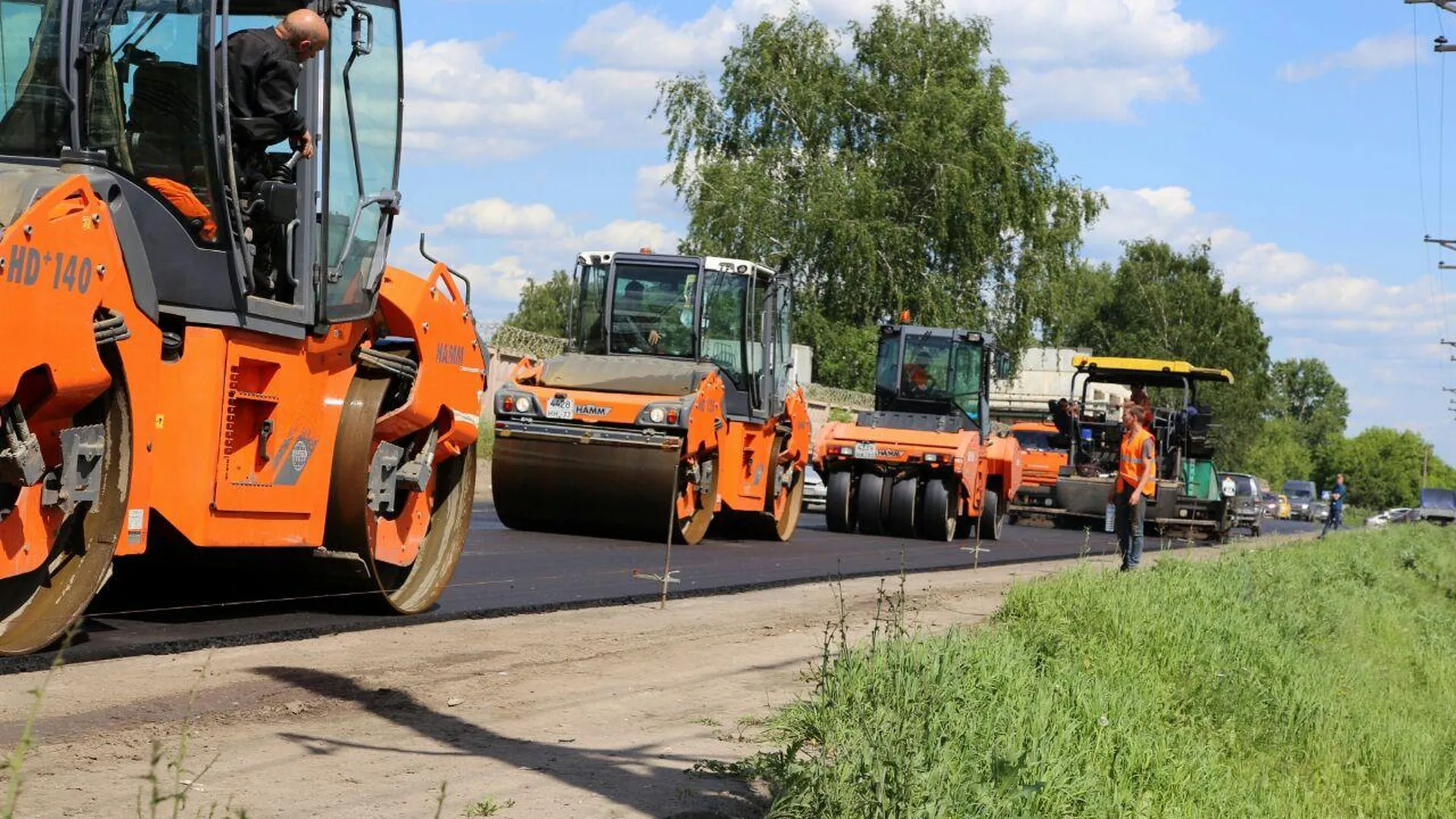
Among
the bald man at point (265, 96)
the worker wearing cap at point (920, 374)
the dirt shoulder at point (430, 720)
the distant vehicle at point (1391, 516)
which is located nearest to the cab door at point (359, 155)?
the bald man at point (265, 96)

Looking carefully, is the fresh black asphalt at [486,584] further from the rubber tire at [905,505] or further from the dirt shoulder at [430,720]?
the rubber tire at [905,505]

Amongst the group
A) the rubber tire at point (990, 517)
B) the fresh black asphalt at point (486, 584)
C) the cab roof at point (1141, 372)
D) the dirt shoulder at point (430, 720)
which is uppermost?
the cab roof at point (1141, 372)

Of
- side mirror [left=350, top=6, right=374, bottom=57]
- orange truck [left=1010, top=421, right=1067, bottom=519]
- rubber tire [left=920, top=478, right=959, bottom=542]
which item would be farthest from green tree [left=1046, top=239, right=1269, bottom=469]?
side mirror [left=350, top=6, right=374, bottom=57]

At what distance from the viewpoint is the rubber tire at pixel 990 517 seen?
24516 millimetres

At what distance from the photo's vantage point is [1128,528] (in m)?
16.0

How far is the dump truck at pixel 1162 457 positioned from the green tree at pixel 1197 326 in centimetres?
5587

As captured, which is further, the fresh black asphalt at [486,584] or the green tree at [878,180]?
the green tree at [878,180]

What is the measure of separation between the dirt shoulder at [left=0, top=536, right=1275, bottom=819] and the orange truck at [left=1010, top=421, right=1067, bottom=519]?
72.4 feet

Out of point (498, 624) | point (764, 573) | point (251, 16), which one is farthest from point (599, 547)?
point (251, 16)

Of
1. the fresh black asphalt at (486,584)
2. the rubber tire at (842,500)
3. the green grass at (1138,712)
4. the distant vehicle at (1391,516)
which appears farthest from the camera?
the distant vehicle at (1391,516)

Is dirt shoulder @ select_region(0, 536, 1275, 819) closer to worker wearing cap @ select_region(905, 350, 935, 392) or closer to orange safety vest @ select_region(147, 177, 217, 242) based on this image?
orange safety vest @ select_region(147, 177, 217, 242)

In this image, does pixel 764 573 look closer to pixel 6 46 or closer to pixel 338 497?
pixel 338 497

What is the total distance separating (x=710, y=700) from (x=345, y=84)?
3570mm

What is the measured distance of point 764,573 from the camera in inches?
576
